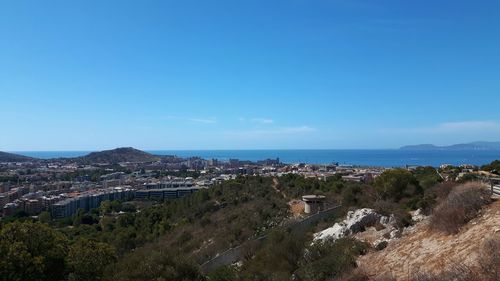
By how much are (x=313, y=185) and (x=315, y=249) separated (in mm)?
23273

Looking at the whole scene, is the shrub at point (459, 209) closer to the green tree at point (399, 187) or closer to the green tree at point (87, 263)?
the green tree at point (399, 187)

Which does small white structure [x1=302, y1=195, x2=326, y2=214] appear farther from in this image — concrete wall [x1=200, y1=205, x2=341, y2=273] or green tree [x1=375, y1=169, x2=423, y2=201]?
green tree [x1=375, y1=169, x2=423, y2=201]

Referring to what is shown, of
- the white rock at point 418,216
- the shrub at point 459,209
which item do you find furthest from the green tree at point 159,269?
the white rock at point 418,216

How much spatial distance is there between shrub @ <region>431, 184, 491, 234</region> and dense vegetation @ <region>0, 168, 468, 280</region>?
2488 millimetres

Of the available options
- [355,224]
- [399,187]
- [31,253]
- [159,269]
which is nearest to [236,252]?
[355,224]

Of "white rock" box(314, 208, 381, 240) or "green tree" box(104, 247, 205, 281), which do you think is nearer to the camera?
"green tree" box(104, 247, 205, 281)

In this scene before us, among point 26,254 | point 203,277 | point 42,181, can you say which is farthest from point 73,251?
point 42,181

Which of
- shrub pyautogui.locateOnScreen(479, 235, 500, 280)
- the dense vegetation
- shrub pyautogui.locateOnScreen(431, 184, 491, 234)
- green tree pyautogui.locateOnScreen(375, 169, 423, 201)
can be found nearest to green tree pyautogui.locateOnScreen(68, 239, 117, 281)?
the dense vegetation

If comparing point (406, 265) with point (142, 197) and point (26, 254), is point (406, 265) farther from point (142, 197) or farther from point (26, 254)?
point (142, 197)

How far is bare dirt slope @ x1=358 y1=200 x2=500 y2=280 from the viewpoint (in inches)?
364

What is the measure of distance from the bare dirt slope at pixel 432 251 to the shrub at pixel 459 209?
0.21m

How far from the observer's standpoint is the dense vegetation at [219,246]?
13.1m

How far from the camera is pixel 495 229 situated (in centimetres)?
962

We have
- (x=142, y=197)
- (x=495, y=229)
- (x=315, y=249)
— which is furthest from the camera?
(x=142, y=197)
